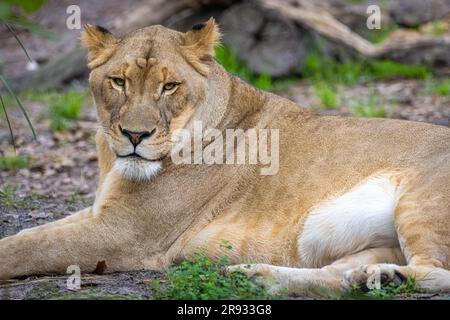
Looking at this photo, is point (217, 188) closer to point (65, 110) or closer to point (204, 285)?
point (204, 285)

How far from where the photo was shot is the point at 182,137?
5.52 meters

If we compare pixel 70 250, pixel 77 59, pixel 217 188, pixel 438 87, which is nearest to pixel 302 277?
pixel 217 188

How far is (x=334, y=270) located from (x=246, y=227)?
639mm

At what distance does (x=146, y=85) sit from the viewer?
5.39 m

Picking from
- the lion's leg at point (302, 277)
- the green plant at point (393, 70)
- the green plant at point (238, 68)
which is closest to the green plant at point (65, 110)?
the green plant at point (238, 68)

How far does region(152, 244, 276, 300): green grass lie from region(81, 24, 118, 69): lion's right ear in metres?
1.45

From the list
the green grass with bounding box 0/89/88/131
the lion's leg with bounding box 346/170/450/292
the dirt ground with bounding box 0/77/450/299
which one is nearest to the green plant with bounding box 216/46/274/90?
the dirt ground with bounding box 0/77/450/299

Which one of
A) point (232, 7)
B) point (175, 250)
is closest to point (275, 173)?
point (175, 250)

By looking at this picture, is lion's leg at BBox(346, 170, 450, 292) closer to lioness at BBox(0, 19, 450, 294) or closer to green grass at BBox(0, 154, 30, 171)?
lioness at BBox(0, 19, 450, 294)

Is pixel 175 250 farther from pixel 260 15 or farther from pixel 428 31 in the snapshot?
pixel 428 31

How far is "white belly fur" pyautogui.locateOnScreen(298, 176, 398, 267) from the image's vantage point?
16.9 ft

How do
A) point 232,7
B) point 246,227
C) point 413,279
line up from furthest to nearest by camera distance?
point 232,7
point 246,227
point 413,279
